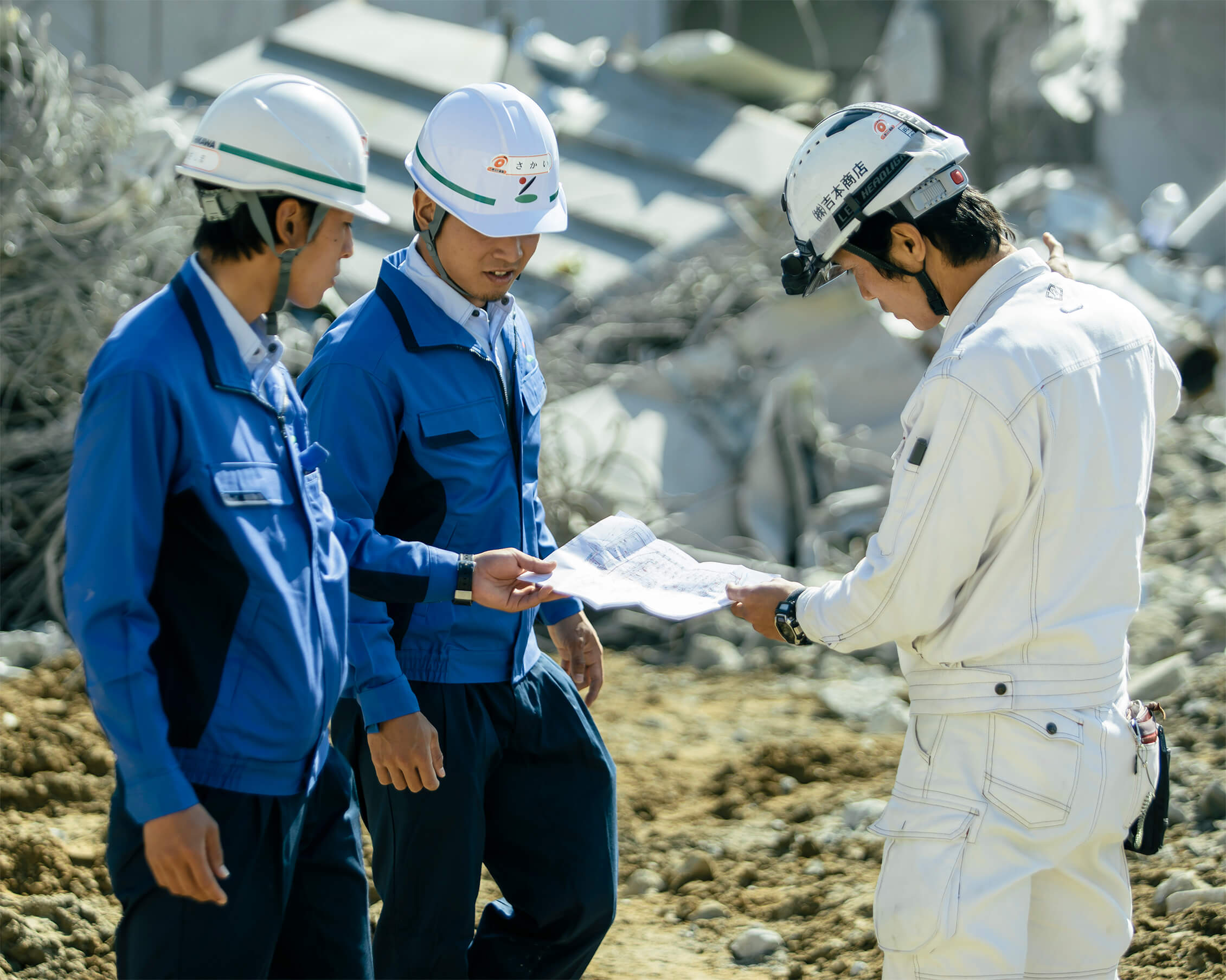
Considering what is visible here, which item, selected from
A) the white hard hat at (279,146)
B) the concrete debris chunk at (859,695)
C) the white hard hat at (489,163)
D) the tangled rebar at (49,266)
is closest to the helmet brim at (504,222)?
the white hard hat at (489,163)

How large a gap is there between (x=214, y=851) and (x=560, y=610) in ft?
4.60

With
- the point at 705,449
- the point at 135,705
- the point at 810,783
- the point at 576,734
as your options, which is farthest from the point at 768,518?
the point at 135,705

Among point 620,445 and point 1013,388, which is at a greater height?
point 1013,388

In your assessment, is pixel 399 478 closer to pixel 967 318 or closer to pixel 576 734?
pixel 576 734

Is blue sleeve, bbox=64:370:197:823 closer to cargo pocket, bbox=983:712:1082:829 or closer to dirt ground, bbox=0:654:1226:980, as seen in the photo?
cargo pocket, bbox=983:712:1082:829

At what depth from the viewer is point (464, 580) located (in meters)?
2.79

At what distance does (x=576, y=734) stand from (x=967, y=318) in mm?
1272

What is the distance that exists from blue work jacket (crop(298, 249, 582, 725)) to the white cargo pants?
97cm

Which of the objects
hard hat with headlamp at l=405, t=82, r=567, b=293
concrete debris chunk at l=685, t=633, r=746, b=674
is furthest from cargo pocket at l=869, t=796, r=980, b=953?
concrete debris chunk at l=685, t=633, r=746, b=674

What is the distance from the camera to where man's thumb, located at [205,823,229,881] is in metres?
2.09

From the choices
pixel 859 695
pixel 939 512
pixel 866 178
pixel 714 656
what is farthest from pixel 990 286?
pixel 714 656

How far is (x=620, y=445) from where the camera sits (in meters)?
7.49

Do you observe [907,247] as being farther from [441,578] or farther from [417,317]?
[441,578]

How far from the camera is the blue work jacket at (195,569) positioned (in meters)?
2.03
